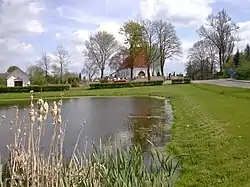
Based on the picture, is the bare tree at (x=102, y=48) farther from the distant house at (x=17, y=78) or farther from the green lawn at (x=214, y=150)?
the green lawn at (x=214, y=150)

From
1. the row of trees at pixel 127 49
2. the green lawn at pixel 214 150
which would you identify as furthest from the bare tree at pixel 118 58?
the green lawn at pixel 214 150

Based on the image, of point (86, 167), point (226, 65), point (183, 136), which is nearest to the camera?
point (86, 167)

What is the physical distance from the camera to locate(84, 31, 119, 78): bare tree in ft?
256

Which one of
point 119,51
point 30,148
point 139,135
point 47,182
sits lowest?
point 139,135

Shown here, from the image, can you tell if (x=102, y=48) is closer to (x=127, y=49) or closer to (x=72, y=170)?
(x=127, y=49)

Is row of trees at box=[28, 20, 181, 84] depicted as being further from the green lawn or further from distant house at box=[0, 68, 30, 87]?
the green lawn

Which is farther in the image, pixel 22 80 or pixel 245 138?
pixel 22 80

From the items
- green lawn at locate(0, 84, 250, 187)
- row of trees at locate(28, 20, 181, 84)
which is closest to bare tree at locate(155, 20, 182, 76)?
row of trees at locate(28, 20, 181, 84)

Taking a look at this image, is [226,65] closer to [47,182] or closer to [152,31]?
[152,31]

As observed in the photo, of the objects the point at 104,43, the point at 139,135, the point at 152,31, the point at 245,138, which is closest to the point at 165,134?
the point at 139,135

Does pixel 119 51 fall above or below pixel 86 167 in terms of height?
above

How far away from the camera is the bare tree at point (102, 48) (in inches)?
3073

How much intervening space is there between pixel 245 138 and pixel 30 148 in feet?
22.4

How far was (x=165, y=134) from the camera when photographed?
40.8 ft
